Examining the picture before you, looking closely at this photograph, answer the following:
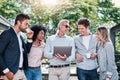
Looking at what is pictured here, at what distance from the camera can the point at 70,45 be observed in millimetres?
5523

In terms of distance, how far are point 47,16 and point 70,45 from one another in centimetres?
1794

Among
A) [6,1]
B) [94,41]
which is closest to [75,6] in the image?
[6,1]

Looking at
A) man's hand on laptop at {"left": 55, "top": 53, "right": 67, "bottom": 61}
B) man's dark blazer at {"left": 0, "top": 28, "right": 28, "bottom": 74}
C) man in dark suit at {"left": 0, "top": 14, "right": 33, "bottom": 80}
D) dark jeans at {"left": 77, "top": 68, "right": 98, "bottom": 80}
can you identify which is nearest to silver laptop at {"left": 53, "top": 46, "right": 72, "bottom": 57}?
man's hand on laptop at {"left": 55, "top": 53, "right": 67, "bottom": 61}

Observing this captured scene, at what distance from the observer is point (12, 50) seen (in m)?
4.71

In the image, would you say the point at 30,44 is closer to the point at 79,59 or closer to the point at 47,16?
the point at 79,59

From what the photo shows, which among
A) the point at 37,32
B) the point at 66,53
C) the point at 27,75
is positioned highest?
the point at 37,32

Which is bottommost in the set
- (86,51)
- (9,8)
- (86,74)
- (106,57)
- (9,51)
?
(86,74)

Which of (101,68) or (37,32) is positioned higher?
(37,32)

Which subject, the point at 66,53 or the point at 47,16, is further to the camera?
the point at 47,16

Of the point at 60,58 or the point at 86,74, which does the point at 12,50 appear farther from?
the point at 86,74

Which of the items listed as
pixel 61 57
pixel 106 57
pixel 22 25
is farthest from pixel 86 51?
pixel 22 25

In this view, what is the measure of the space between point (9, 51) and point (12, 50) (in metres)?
0.05

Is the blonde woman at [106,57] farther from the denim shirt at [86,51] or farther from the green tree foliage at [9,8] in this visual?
the green tree foliage at [9,8]

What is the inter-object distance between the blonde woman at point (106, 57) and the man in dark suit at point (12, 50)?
4.75 feet
